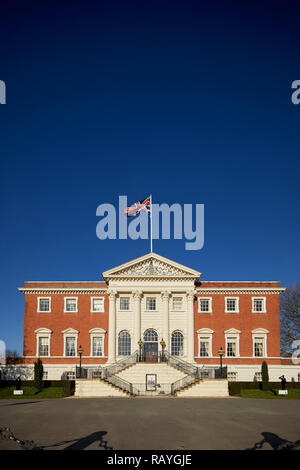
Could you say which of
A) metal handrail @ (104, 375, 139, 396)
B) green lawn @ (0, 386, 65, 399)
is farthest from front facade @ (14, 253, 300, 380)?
metal handrail @ (104, 375, 139, 396)

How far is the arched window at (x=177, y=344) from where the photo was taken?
49812 mm

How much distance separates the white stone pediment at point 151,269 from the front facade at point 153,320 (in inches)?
4.0

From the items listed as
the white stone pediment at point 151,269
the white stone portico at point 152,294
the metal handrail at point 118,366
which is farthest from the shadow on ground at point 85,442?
the white stone pediment at point 151,269

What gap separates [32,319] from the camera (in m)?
52.2

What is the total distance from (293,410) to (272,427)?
8.74 meters

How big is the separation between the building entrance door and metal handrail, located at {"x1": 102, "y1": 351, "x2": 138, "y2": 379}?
2.09 metres

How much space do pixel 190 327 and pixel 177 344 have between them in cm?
222

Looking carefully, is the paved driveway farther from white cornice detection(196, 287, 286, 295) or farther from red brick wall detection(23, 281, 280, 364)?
white cornice detection(196, 287, 286, 295)

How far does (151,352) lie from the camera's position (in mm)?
49438

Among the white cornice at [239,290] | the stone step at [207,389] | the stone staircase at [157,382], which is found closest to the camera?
the stone staircase at [157,382]

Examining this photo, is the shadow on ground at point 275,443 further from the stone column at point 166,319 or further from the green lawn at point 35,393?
the stone column at point 166,319

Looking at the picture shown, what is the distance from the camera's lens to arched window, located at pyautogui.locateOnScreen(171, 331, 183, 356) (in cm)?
4981
